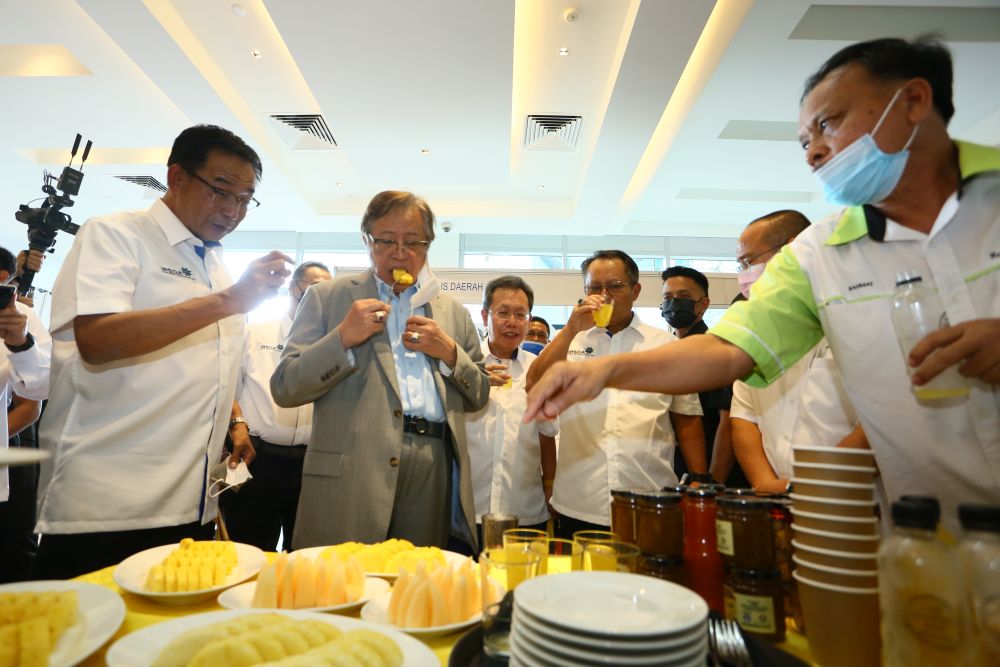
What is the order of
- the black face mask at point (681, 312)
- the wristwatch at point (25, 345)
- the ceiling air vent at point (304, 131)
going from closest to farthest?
the wristwatch at point (25, 345), the black face mask at point (681, 312), the ceiling air vent at point (304, 131)

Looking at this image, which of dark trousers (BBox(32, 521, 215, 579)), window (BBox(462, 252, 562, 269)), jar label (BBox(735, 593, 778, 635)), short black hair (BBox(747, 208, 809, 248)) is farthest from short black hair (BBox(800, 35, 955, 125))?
window (BBox(462, 252, 562, 269))

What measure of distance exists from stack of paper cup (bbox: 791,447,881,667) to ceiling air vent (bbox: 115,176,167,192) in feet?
29.8

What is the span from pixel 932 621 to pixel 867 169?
120 cm

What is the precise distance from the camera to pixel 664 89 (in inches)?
207

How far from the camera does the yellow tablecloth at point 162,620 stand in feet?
2.92

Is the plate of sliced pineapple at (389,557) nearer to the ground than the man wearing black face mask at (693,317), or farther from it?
nearer to the ground

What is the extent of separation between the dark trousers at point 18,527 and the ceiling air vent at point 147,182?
18.7 feet

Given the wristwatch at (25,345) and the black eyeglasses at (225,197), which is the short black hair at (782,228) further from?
the wristwatch at (25,345)

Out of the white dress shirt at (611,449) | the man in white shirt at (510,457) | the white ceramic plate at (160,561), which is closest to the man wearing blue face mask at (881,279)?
the white ceramic plate at (160,561)

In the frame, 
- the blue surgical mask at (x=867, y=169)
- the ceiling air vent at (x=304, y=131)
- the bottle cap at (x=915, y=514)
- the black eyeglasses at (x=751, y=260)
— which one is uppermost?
the ceiling air vent at (x=304, y=131)

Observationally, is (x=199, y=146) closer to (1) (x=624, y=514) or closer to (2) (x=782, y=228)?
(1) (x=624, y=514)

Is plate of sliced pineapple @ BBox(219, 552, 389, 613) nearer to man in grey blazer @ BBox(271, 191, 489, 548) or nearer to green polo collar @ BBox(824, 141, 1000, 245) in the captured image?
man in grey blazer @ BBox(271, 191, 489, 548)

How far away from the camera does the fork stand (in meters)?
0.73

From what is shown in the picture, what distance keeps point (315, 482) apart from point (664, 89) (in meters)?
5.24
